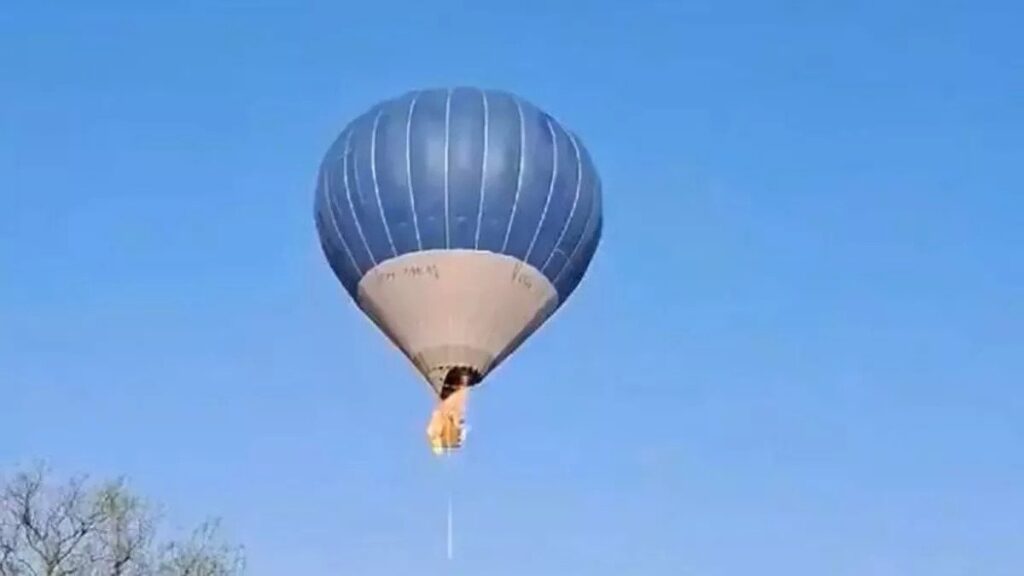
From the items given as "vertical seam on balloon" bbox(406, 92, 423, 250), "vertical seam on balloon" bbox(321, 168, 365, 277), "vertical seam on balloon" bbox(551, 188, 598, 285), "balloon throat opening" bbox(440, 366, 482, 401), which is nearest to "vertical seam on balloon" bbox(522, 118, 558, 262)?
"vertical seam on balloon" bbox(551, 188, 598, 285)

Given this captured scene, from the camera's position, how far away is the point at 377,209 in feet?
70.0

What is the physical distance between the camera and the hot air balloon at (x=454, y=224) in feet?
69.6

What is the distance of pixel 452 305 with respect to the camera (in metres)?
21.3

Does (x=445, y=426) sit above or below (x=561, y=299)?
below

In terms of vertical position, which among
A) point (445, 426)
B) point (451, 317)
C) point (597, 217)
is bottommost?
point (445, 426)

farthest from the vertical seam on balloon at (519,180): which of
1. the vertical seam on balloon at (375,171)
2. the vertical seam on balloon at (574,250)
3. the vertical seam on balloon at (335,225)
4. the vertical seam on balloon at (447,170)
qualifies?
the vertical seam on balloon at (335,225)

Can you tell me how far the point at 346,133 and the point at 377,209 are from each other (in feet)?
4.42

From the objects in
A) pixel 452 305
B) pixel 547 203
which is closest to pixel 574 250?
pixel 547 203

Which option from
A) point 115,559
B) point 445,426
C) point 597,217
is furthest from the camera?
point 115,559

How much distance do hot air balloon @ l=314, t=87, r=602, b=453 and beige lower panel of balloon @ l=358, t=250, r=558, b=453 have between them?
Answer: 12 mm

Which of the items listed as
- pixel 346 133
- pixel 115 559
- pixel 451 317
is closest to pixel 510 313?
pixel 451 317

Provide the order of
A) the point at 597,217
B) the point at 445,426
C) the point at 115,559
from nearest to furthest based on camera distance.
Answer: the point at 445,426, the point at 597,217, the point at 115,559

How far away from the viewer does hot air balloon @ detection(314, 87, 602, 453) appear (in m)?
21.2

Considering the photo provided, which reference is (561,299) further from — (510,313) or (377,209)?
(377,209)
